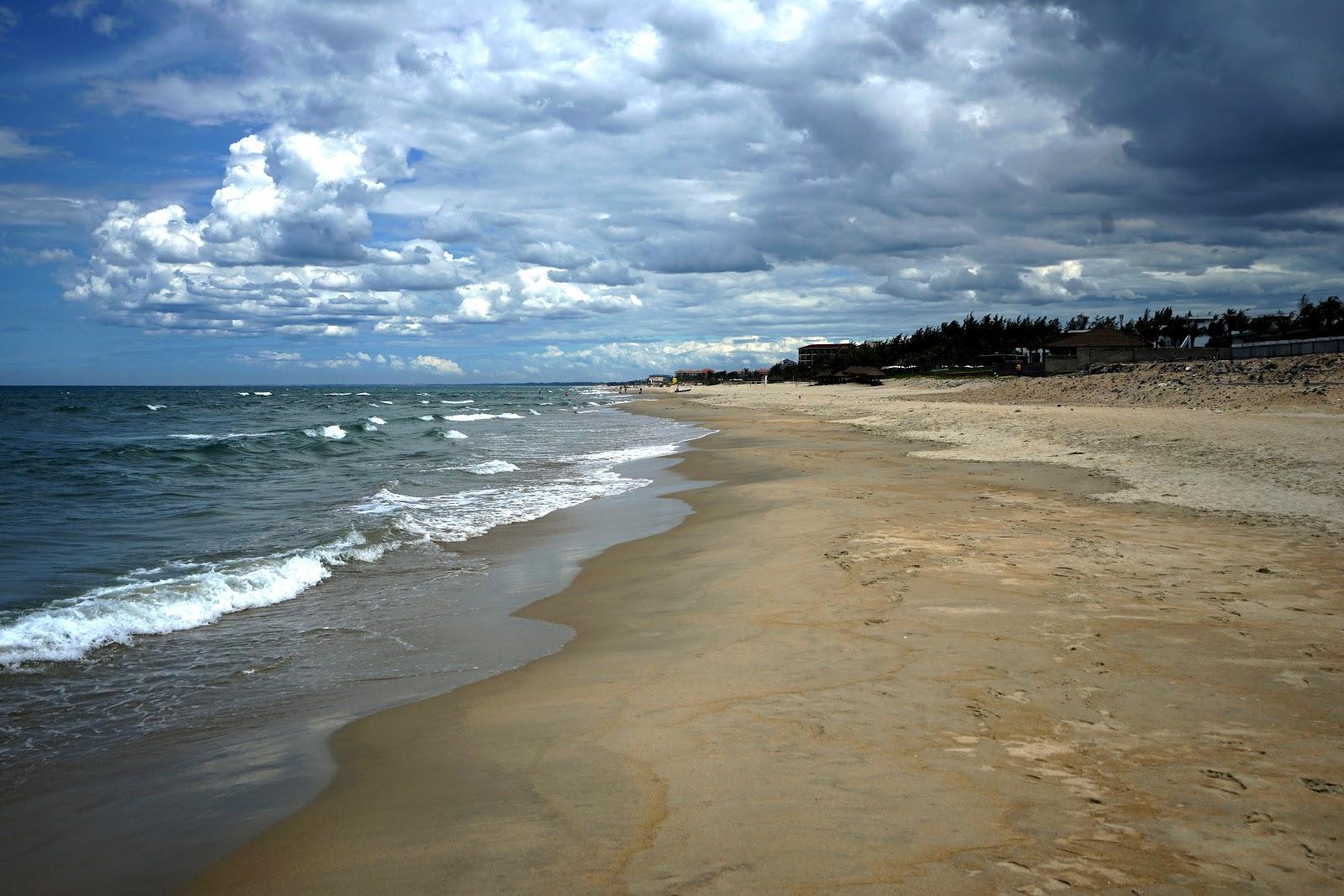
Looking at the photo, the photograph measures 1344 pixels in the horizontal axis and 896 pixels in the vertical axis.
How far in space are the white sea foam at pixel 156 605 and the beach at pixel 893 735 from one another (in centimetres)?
357

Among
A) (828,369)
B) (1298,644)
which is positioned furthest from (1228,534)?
(828,369)

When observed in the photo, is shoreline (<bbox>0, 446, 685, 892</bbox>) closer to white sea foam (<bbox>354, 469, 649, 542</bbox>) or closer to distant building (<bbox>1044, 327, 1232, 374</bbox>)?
white sea foam (<bbox>354, 469, 649, 542</bbox>)

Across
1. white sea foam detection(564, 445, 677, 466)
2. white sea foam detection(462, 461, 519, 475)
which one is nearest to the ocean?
white sea foam detection(462, 461, 519, 475)

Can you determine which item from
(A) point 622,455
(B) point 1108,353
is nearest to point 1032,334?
(B) point 1108,353

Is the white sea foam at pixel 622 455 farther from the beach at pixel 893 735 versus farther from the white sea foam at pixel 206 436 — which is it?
the white sea foam at pixel 206 436

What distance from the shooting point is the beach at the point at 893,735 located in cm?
330

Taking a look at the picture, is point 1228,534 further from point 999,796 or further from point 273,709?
point 273,709

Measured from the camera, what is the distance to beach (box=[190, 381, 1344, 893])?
10.8ft

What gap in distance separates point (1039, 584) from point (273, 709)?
6811 millimetres

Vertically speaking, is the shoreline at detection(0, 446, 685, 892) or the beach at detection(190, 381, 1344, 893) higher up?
the beach at detection(190, 381, 1344, 893)

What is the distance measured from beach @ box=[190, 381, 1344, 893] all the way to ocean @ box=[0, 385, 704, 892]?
1.82 feet

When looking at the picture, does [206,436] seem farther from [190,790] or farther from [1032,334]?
[1032,334]

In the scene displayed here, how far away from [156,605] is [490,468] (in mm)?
15004

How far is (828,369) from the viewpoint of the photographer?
123938 mm
